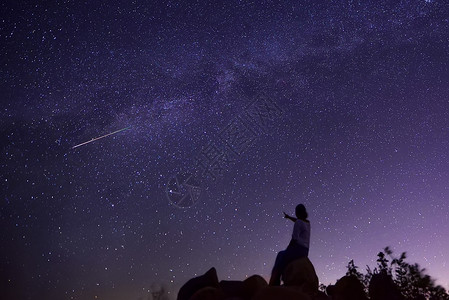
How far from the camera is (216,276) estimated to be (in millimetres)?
8281

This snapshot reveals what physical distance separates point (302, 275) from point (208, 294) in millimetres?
2048

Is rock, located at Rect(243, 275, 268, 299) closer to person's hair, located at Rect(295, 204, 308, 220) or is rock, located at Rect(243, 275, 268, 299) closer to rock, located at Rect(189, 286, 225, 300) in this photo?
rock, located at Rect(189, 286, 225, 300)

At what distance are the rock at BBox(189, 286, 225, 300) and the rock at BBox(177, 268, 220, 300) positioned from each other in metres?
0.36

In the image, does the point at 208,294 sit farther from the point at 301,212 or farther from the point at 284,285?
the point at 301,212

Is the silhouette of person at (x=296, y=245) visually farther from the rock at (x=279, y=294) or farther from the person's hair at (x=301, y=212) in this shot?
the rock at (x=279, y=294)

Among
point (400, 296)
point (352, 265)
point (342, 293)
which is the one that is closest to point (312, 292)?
point (342, 293)

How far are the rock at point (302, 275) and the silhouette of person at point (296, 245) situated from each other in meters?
0.13

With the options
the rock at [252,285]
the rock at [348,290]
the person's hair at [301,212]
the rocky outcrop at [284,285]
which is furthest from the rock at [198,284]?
the rock at [348,290]

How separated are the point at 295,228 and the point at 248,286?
1.61m

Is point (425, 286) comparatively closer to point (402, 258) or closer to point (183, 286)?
point (402, 258)

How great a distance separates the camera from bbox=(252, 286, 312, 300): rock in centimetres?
657

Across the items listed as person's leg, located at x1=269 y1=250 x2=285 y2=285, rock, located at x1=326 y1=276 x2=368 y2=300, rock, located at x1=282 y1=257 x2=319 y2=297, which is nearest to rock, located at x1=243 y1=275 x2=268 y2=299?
person's leg, located at x1=269 y1=250 x2=285 y2=285

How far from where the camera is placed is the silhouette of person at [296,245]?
7668 millimetres

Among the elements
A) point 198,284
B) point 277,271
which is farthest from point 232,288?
point 277,271
